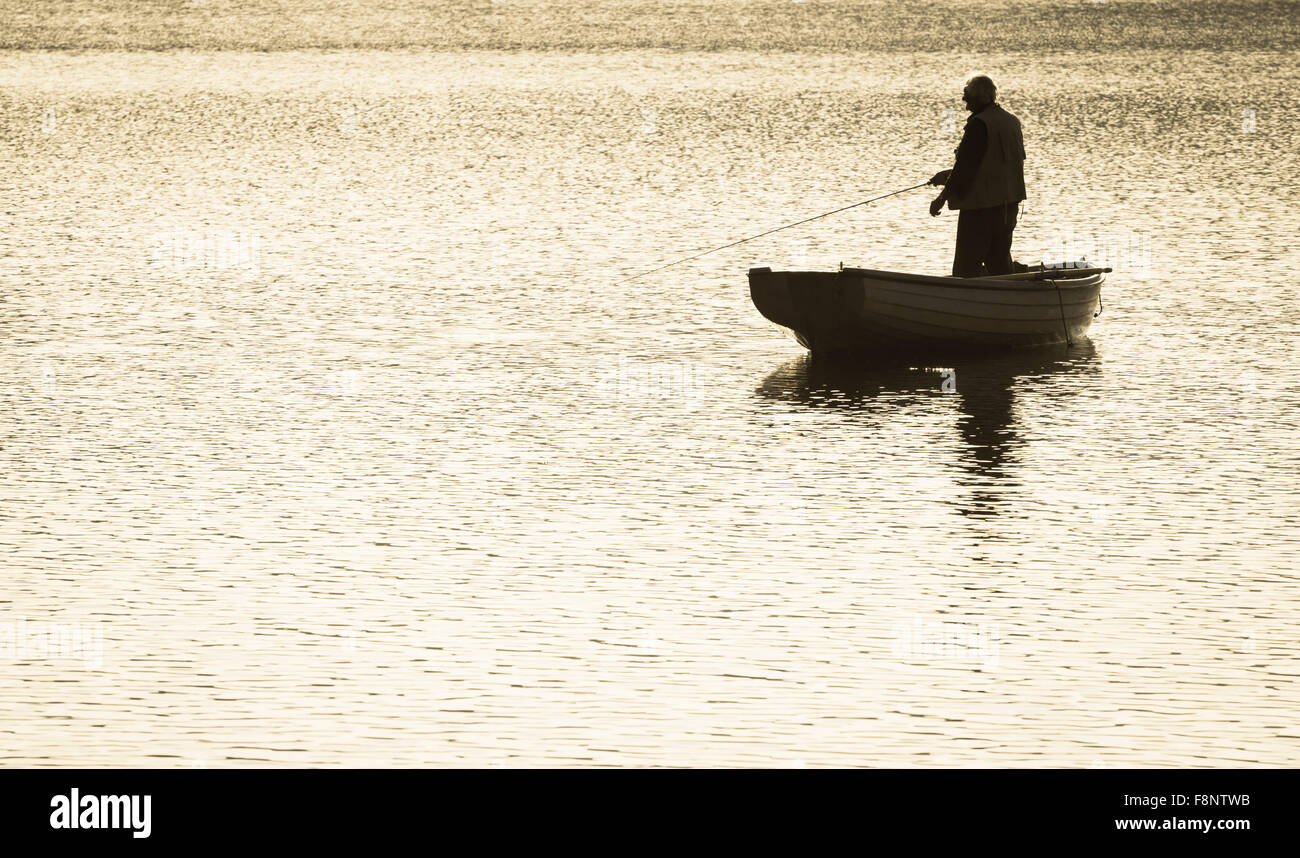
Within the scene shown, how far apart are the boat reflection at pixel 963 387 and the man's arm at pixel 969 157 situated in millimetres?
1277

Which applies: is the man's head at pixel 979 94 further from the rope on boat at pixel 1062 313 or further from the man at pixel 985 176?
the rope on boat at pixel 1062 313

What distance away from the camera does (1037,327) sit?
18.7m

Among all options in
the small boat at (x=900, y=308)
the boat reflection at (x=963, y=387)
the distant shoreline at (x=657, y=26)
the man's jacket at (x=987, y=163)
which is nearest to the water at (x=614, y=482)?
the boat reflection at (x=963, y=387)

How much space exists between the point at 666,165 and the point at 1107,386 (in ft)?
56.7

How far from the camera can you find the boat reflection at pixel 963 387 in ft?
50.2

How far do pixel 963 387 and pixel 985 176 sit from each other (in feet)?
5.92

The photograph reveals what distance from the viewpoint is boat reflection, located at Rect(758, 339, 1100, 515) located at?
15305 mm

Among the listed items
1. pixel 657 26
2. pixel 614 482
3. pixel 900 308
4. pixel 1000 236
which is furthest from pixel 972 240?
pixel 657 26

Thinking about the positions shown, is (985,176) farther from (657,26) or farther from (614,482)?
(657,26)

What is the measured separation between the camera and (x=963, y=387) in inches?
681

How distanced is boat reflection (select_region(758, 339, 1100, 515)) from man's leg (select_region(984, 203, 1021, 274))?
0.71 meters

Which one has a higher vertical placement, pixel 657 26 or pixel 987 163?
pixel 657 26

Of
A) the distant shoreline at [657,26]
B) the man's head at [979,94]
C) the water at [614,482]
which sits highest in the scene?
the distant shoreline at [657,26]

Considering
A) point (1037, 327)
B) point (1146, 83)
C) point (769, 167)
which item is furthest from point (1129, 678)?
point (1146, 83)
